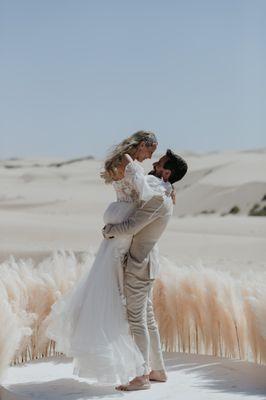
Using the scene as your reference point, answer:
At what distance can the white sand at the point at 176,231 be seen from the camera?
189 inches

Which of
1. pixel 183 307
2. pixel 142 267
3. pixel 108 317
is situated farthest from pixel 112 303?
pixel 183 307

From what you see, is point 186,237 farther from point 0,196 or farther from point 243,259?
point 0,196

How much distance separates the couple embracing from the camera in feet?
14.6

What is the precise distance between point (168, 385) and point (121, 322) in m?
0.57

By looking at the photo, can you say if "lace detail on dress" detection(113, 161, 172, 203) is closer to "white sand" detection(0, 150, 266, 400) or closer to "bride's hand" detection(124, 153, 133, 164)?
"bride's hand" detection(124, 153, 133, 164)

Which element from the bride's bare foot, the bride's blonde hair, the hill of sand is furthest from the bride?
the hill of sand

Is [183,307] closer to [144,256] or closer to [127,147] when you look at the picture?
[144,256]

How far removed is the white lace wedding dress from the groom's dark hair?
4.0 inches

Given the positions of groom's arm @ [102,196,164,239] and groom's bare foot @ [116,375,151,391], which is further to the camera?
groom's bare foot @ [116,375,151,391]

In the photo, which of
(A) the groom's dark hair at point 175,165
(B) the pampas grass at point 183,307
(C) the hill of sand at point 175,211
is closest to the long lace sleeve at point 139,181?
(A) the groom's dark hair at point 175,165

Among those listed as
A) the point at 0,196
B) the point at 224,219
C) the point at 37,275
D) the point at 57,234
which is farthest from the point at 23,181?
the point at 37,275

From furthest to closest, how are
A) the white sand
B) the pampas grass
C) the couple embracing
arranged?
the pampas grass → the white sand → the couple embracing

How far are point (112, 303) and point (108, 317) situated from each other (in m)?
0.08

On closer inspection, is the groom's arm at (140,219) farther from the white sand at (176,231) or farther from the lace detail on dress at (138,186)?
the white sand at (176,231)
